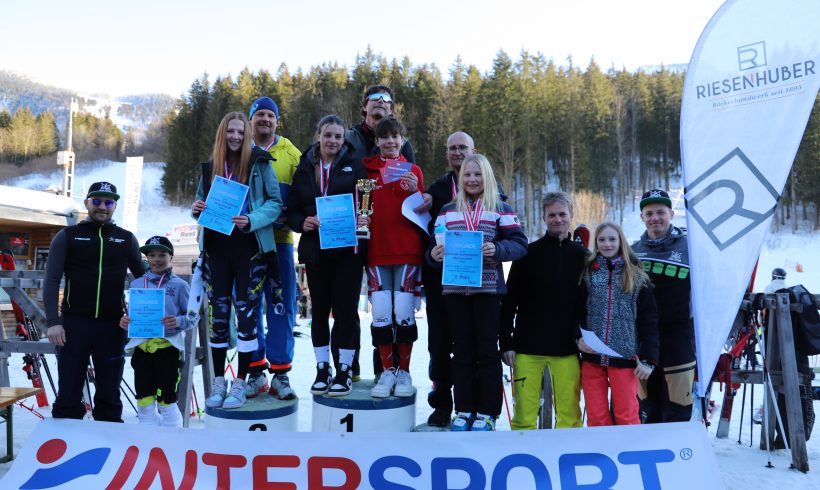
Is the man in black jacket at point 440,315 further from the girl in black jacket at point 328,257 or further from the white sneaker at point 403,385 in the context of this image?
the girl in black jacket at point 328,257

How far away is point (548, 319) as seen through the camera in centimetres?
352

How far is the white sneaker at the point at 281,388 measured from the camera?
375 centimetres

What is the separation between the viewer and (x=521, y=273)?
12.1ft

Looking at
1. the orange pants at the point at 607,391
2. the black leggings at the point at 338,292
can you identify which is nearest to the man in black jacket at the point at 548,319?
the orange pants at the point at 607,391

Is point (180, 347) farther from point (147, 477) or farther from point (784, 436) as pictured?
point (784, 436)

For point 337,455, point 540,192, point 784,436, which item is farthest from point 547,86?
point 337,455

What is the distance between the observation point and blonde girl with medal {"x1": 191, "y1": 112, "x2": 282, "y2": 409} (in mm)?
3619

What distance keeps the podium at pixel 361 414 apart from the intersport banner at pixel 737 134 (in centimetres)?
180

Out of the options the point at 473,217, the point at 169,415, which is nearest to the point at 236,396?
the point at 169,415

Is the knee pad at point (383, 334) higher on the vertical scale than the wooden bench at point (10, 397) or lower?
higher

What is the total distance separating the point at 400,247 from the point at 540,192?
119 ft

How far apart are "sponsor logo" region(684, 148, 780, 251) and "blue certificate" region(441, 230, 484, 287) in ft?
4.24

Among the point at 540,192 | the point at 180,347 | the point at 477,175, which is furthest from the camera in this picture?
the point at 540,192

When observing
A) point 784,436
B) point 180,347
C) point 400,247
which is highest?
point 400,247
